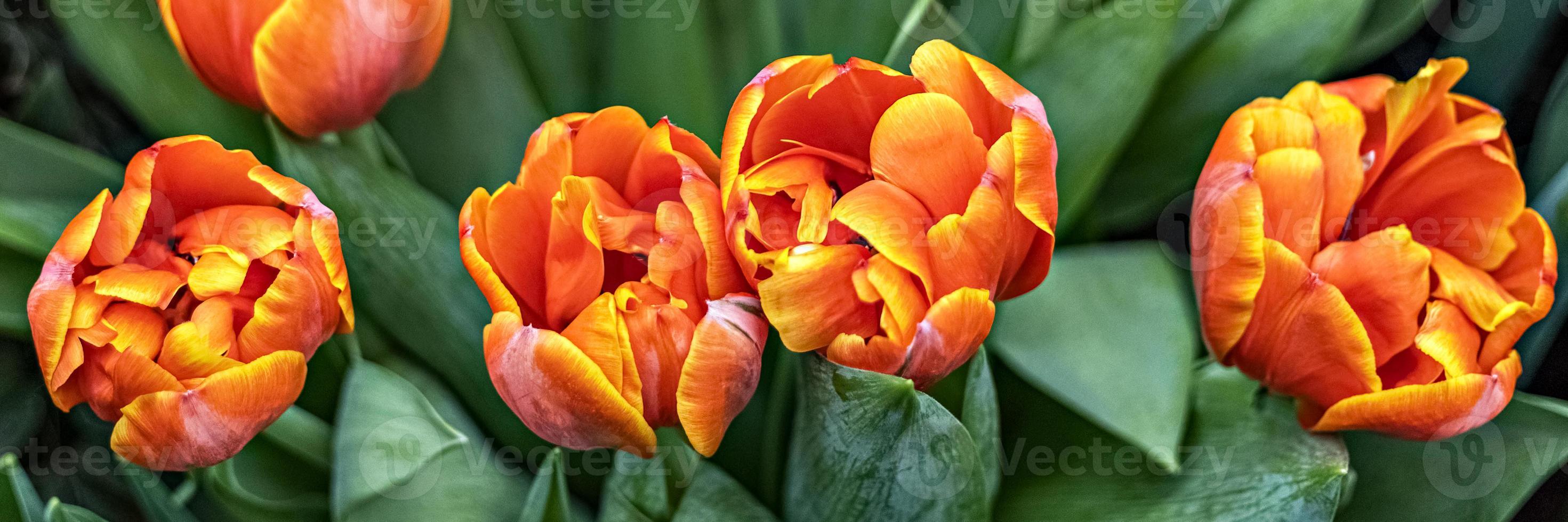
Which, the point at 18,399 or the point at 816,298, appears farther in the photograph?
the point at 18,399

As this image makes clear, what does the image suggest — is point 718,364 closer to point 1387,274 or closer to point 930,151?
point 930,151

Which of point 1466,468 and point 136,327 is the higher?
point 136,327

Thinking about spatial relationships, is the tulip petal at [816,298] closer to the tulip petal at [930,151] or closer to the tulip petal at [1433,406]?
the tulip petal at [930,151]

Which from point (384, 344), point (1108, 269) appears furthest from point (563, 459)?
point (1108, 269)

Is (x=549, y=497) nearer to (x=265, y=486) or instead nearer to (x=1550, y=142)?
(x=265, y=486)

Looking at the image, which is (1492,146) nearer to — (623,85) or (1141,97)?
(1141,97)

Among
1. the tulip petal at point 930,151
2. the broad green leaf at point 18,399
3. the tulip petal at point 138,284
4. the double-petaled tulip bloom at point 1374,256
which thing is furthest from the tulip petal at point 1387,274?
the broad green leaf at point 18,399

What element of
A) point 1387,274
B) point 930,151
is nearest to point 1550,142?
point 1387,274

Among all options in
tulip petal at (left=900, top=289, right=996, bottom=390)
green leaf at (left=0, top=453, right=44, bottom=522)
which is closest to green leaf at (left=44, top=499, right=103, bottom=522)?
green leaf at (left=0, top=453, right=44, bottom=522)
